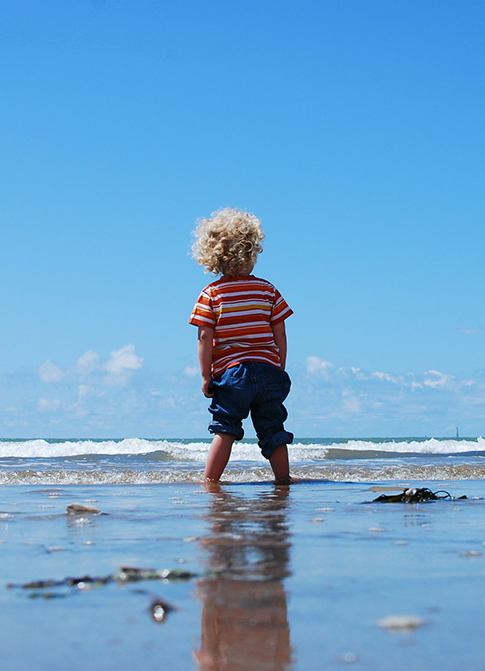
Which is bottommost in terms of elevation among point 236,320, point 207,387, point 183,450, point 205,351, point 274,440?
point 183,450

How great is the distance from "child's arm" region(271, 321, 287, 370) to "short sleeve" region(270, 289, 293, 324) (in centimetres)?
4

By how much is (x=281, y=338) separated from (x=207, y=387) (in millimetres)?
686

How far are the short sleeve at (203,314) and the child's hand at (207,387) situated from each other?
399mm

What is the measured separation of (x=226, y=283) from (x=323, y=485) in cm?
177

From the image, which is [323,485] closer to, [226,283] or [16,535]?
[226,283]

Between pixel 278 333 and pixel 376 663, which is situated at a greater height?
pixel 278 333

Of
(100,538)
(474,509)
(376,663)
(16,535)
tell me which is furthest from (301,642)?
(474,509)

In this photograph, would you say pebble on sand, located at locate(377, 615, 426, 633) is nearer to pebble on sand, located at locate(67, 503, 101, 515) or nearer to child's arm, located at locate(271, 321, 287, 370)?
pebble on sand, located at locate(67, 503, 101, 515)

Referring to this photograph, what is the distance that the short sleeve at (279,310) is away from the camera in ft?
16.3

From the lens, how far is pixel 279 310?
16.3ft

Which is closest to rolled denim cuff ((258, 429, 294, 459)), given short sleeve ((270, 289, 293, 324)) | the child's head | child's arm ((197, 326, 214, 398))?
child's arm ((197, 326, 214, 398))

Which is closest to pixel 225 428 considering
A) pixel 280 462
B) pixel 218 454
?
pixel 218 454

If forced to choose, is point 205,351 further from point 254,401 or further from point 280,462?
point 280,462

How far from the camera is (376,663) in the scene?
1.10 metres
